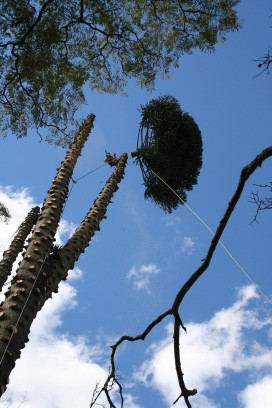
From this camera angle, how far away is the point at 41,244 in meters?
4.39

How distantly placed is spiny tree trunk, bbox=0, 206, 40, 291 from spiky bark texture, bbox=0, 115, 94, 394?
264 cm

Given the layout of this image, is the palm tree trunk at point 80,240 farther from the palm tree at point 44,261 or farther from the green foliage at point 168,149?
the green foliage at point 168,149

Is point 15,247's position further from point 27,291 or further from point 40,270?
point 27,291

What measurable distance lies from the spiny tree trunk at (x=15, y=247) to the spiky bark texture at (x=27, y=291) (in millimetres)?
2640

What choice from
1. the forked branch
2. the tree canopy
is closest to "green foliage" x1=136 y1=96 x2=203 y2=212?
the tree canopy

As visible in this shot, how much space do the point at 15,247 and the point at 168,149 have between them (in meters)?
5.83

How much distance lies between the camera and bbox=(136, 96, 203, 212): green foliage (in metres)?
9.80

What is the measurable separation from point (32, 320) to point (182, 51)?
8.46m

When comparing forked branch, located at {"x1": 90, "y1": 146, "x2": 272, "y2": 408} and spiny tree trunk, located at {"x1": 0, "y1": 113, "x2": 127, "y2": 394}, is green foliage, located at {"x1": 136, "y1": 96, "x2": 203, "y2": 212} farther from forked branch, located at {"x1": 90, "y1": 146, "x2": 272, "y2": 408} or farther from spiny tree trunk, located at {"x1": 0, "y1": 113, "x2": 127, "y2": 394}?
forked branch, located at {"x1": 90, "y1": 146, "x2": 272, "y2": 408}

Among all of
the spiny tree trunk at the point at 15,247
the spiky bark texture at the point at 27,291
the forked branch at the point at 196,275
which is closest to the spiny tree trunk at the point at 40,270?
the spiky bark texture at the point at 27,291

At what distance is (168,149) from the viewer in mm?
9859

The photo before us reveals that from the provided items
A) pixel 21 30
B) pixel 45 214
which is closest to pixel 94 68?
pixel 21 30

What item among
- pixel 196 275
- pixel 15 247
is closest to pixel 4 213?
pixel 15 247

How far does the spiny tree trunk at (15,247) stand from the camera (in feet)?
21.8
